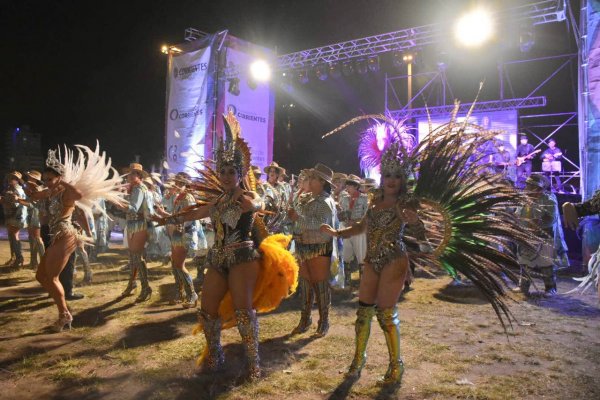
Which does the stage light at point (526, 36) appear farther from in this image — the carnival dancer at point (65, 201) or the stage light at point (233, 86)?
the carnival dancer at point (65, 201)

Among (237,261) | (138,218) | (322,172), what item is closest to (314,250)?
(322,172)

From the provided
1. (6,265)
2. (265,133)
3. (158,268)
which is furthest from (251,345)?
(265,133)

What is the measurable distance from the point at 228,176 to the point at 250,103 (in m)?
10.1

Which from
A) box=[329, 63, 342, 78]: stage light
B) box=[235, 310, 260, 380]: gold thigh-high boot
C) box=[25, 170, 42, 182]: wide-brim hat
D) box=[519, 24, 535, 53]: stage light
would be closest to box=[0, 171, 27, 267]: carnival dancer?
box=[25, 170, 42, 182]: wide-brim hat

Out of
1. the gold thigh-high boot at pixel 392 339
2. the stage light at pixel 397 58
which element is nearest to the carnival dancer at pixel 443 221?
the gold thigh-high boot at pixel 392 339

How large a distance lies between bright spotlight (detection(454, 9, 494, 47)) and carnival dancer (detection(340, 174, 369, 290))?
4849 mm

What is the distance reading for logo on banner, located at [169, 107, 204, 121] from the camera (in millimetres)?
13328

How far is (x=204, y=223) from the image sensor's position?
26.8ft

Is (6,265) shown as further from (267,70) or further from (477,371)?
(477,371)

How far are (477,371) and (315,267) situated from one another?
219 centimetres

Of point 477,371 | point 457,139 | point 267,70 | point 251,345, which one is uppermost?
point 267,70

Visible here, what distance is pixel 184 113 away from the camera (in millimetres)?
13609

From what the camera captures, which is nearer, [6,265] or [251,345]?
[251,345]

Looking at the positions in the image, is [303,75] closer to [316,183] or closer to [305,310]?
[316,183]
